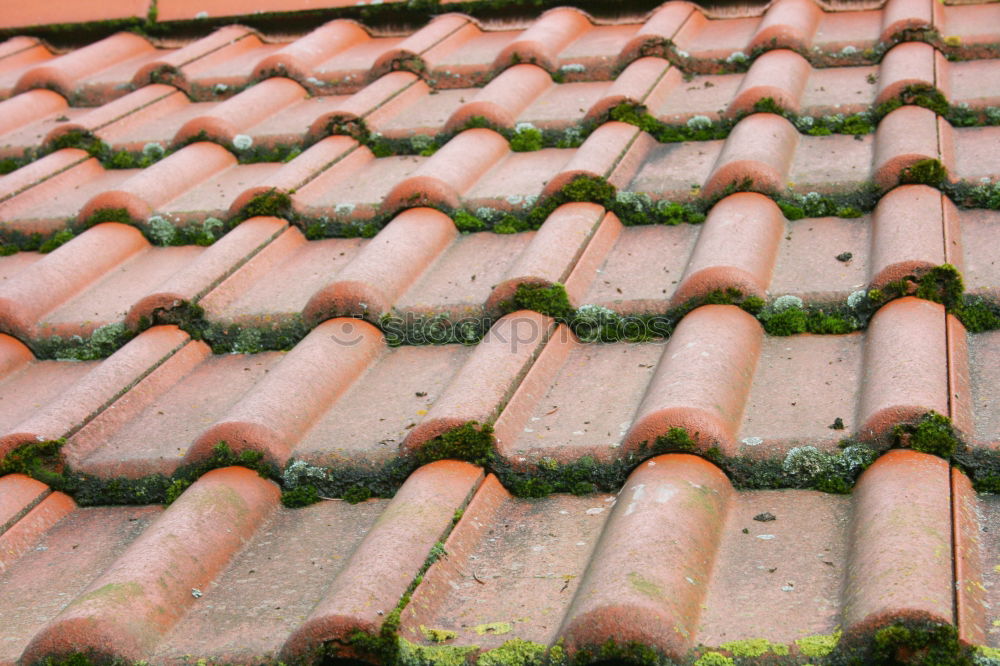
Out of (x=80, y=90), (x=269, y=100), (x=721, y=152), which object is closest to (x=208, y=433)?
(x=721, y=152)

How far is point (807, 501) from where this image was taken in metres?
2.01

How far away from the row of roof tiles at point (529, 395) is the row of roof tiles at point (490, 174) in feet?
2.04

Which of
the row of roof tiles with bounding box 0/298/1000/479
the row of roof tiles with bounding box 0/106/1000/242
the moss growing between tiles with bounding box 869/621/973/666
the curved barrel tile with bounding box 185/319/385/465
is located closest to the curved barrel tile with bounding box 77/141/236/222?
the row of roof tiles with bounding box 0/106/1000/242

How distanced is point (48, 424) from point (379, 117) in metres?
1.79

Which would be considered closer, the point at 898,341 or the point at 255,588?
the point at 255,588

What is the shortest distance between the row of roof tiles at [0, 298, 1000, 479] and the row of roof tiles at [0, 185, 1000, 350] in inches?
4.2

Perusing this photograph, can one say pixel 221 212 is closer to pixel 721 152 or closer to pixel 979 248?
pixel 721 152

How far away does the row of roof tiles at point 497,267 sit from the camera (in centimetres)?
254

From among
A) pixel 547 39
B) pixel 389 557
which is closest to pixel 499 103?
pixel 547 39

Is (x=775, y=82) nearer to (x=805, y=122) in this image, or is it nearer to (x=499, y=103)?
(x=805, y=122)

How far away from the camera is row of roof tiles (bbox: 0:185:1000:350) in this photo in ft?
8.35

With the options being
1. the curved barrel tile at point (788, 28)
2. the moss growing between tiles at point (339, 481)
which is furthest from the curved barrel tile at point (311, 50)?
the moss growing between tiles at point (339, 481)

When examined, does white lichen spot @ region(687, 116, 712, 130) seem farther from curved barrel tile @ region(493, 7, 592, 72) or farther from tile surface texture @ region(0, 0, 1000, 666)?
curved barrel tile @ region(493, 7, 592, 72)

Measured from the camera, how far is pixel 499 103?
3635 millimetres
